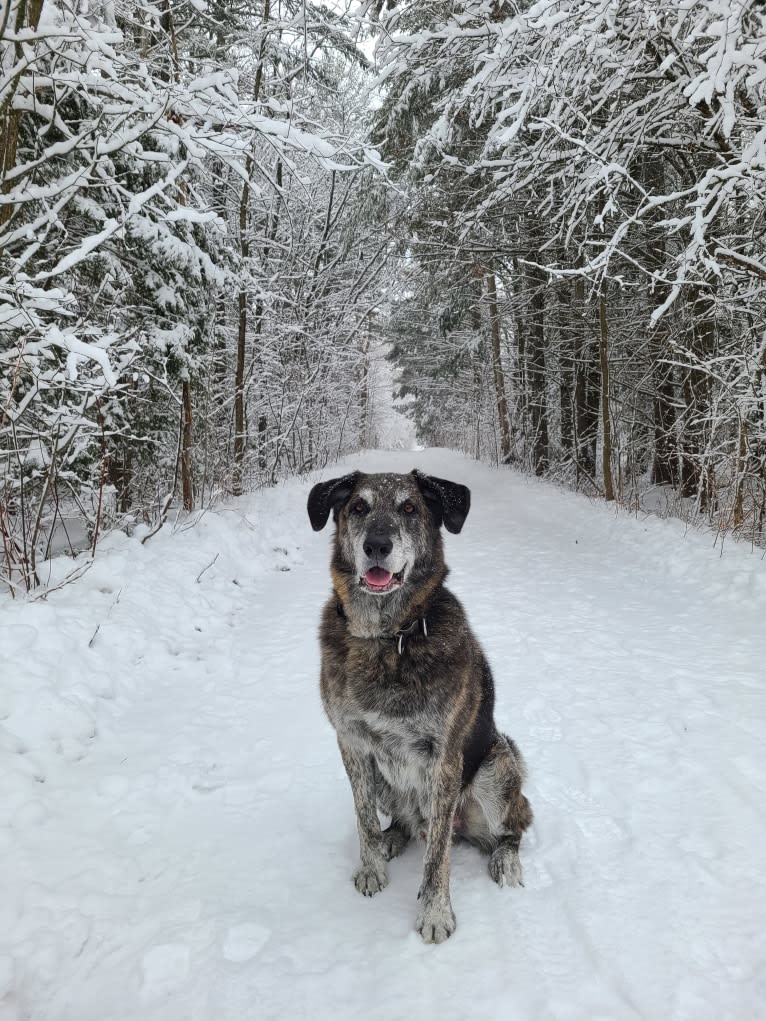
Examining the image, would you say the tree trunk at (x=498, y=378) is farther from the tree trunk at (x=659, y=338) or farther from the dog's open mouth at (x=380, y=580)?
the dog's open mouth at (x=380, y=580)

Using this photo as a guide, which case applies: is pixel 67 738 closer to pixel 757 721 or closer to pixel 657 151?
pixel 757 721

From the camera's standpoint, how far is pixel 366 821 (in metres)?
2.35

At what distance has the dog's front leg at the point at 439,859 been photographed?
206 centimetres

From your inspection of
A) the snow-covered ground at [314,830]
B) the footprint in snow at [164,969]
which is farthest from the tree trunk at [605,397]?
the footprint in snow at [164,969]

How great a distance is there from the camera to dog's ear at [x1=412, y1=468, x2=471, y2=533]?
257 centimetres

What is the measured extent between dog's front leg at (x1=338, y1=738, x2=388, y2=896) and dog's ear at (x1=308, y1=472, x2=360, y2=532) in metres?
1.06

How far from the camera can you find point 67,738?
309cm

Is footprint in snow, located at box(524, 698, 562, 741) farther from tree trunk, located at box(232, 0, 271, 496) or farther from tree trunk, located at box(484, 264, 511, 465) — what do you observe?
tree trunk, located at box(484, 264, 511, 465)

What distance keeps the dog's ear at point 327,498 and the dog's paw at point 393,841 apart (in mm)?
1545

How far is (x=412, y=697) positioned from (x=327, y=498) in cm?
107

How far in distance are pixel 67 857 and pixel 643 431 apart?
1500 cm

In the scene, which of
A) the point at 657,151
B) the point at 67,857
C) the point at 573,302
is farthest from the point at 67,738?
the point at 573,302

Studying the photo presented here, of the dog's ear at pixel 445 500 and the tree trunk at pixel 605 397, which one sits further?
the tree trunk at pixel 605 397

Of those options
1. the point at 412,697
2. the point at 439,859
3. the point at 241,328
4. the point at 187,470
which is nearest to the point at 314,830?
the point at 439,859
